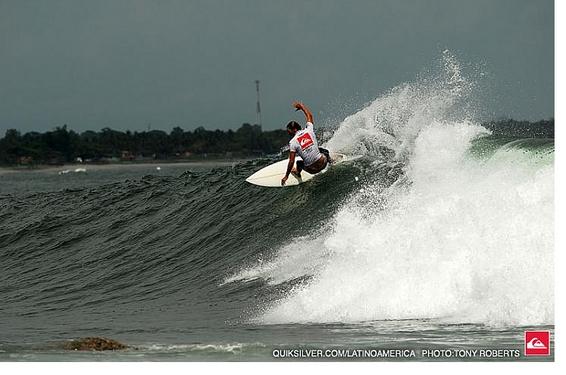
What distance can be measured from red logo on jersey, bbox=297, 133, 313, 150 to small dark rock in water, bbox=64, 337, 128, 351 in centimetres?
653

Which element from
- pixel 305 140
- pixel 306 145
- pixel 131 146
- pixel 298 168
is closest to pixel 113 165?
pixel 131 146

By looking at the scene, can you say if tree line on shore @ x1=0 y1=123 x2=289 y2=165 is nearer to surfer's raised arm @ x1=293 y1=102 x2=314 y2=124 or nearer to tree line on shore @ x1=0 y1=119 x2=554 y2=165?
tree line on shore @ x1=0 y1=119 x2=554 y2=165

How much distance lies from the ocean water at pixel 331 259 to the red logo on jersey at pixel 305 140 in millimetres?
838

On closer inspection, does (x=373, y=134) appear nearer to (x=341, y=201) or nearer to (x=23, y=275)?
(x=341, y=201)

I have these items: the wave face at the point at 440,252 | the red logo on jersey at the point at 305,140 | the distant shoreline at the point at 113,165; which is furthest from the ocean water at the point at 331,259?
the distant shoreline at the point at 113,165

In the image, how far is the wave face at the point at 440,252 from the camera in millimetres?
9125

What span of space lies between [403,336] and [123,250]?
7445 millimetres

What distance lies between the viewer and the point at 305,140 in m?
Answer: 14.6

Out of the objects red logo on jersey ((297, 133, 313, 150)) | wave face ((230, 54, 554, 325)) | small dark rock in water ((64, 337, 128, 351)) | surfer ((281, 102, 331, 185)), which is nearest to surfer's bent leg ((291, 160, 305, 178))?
surfer ((281, 102, 331, 185))

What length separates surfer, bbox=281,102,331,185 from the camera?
14.5 meters

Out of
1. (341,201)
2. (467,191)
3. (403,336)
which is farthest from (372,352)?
(341,201)

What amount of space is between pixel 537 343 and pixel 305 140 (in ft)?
24.3

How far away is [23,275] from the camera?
14297mm

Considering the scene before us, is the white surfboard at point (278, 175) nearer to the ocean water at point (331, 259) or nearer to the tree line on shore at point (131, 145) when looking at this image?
the ocean water at point (331, 259)
